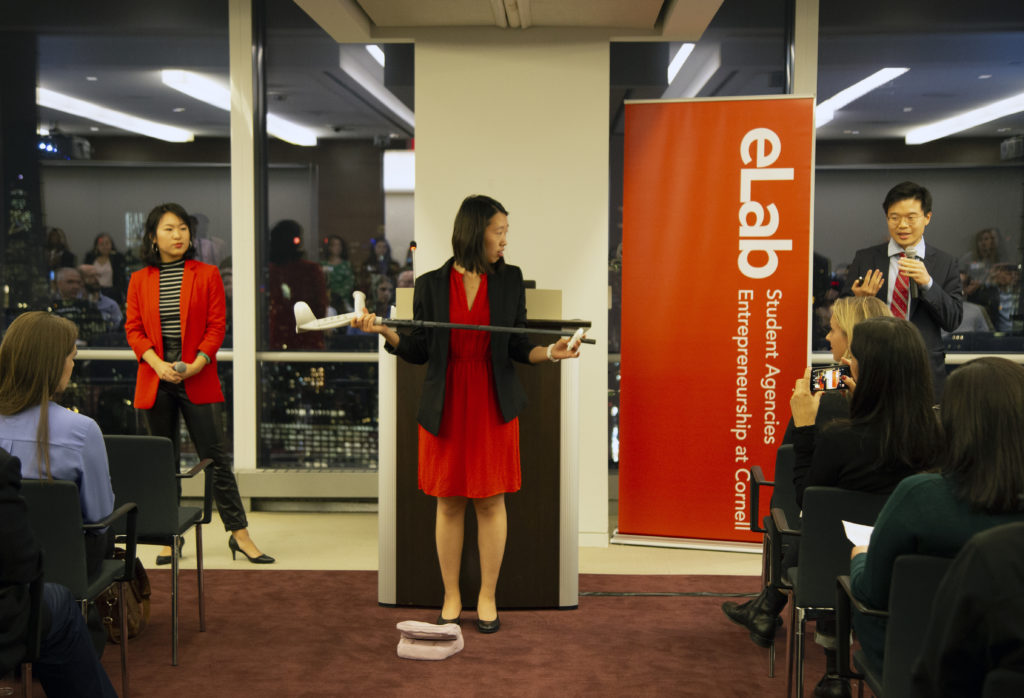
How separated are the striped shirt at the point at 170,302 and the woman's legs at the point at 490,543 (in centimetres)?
177

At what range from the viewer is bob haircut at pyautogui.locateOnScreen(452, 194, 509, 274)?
3496 millimetres

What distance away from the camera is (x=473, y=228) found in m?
3.50

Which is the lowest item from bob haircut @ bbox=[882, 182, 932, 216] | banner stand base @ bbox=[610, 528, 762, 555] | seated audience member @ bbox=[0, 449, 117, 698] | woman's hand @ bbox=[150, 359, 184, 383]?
banner stand base @ bbox=[610, 528, 762, 555]

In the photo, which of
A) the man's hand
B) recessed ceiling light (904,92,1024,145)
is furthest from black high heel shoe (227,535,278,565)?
recessed ceiling light (904,92,1024,145)

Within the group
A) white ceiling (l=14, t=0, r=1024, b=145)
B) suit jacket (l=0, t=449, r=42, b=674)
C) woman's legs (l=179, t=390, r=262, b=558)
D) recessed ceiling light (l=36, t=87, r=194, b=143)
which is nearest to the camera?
suit jacket (l=0, t=449, r=42, b=674)

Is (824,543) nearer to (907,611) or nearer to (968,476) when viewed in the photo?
(907,611)

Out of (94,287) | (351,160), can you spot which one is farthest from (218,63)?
(94,287)

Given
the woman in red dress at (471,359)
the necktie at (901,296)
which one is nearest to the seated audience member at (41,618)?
the woman in red dress at (471,359)

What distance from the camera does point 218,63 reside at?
19.0 ft

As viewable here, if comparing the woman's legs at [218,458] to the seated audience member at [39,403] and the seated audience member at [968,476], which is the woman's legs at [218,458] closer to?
the seated audience member at [39,403]

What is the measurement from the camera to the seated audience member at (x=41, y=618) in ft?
6.59

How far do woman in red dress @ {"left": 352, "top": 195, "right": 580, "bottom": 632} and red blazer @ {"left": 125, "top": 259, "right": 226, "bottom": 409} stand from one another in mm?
1314

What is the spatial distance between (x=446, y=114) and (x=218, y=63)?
5.84ft

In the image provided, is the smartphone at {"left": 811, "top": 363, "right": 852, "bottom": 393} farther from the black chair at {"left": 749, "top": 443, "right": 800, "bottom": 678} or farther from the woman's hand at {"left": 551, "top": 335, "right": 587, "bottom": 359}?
the woman's hand at {"left": 551, "top": 335, "right": 587, "bottom": 359}
